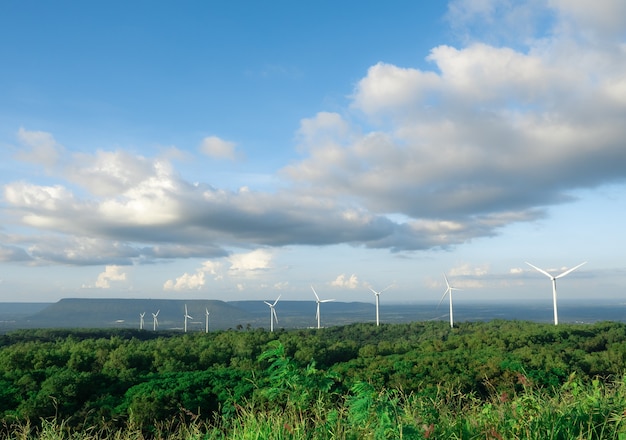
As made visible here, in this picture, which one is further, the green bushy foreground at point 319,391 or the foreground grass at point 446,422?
the green bushy foreground at point 319,391

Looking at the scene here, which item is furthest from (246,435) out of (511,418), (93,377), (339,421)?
(93,377)

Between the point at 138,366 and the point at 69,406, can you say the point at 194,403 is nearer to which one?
the point at 69,406

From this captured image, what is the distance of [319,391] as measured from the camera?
31.5ft

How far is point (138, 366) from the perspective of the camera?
54438 millimetres

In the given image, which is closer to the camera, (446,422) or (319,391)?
(446,422)

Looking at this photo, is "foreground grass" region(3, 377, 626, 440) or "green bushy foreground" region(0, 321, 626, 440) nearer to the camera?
"foreground grass" region(3, 377, 626, 440)

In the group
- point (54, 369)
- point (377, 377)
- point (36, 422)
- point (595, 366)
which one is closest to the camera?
point (36, 422)

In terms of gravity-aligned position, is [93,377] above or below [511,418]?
below

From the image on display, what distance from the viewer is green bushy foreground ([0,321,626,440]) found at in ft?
27.5

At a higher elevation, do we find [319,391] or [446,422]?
[319,391]

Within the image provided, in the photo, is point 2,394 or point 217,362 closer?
point 2,394

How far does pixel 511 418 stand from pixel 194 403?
29466 millimetres

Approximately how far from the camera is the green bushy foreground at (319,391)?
838cm

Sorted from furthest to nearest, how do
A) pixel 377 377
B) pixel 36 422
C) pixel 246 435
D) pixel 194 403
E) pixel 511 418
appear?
pixel 377 377, pixel 194 403, pixel 36 422, pixel 511 418, pixel 246 435
